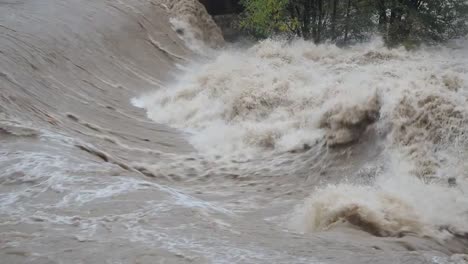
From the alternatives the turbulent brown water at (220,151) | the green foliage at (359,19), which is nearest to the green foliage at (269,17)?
the green foliage at (359,19)

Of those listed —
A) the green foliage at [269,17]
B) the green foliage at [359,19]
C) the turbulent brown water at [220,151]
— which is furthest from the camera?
the green foliage at [269,17]

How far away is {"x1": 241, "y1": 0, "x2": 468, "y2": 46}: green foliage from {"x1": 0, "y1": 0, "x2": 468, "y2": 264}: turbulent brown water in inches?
38.3

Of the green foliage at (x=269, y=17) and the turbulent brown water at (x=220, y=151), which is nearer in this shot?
the turbulent brown water at (x=220, y=151)

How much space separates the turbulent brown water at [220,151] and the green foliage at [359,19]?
0.97 m

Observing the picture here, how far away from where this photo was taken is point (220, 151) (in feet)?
23.9

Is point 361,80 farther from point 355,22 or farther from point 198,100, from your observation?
point 355,22

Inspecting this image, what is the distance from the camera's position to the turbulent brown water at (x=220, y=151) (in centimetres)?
382

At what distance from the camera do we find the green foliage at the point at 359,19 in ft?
40.9

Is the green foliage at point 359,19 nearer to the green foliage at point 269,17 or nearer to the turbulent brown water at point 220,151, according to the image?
the green foliage at point 269,17

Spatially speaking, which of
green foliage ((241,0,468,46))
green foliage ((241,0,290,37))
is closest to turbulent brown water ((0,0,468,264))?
green foliage ((241,0,468,46))

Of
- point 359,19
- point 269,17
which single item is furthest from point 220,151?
point 269,17

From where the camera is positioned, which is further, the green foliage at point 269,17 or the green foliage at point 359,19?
the green foliage at point 269,17

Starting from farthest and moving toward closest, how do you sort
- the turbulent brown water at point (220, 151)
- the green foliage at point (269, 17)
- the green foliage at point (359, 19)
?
the green foliage at point (269, 17) < the green foliage at point (359, 19) < the turbulent brown water at point (220, 151)

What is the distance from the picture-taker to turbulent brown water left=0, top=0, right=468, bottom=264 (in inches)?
150
